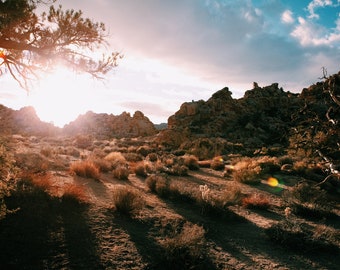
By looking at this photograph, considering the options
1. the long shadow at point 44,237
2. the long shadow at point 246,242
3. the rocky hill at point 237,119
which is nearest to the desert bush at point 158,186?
the long shadow at point 246,242

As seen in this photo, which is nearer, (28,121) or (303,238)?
(303,238)

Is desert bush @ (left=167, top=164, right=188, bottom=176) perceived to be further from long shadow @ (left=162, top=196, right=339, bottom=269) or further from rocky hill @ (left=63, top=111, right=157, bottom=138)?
rocky hill @ (left=63, top=111, right=157, bottom=138)

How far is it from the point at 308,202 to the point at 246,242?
5.21 m

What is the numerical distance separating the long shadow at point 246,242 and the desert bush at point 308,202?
9.02 ft

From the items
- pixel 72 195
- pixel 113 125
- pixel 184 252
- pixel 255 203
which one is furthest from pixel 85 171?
pixel 113 125

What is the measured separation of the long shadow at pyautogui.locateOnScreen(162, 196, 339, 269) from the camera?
618cm

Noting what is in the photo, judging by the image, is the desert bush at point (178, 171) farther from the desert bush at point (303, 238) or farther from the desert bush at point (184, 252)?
the desert bush at point (184, 252)

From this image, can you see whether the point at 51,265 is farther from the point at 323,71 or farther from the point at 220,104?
the point at 220,104

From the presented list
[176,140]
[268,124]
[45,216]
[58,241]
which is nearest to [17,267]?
[58,241]

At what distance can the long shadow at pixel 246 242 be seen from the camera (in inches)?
243

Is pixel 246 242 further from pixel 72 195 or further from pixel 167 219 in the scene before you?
pixel 72 195

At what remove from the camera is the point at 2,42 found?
9.07 meters

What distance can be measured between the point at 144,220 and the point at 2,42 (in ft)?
24.9

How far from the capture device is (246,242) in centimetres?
700
